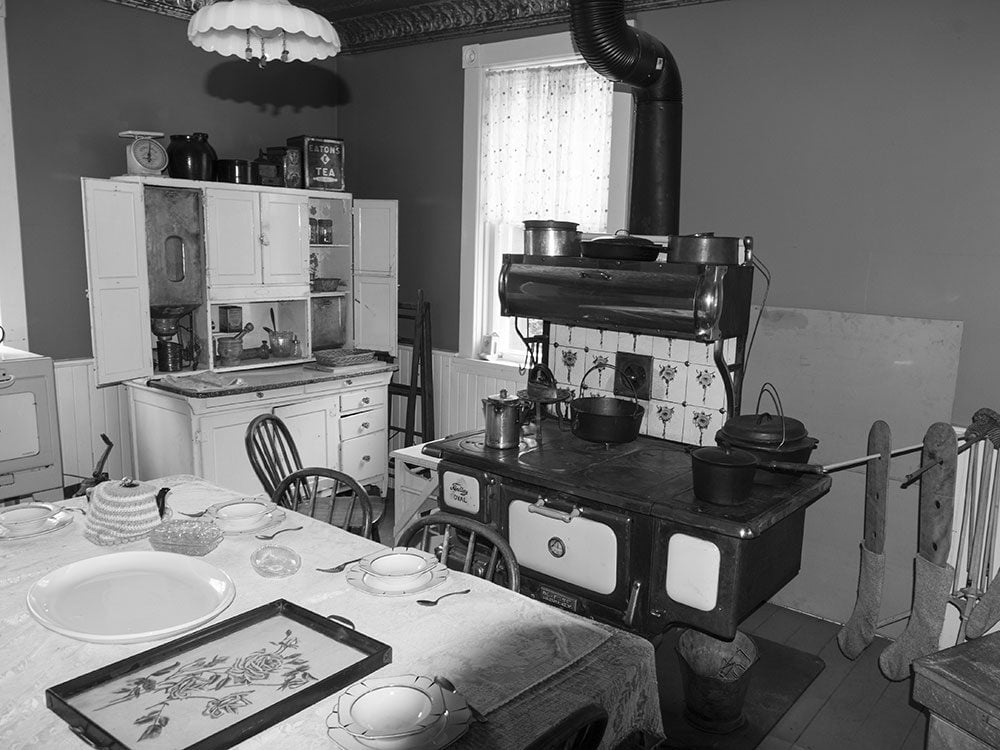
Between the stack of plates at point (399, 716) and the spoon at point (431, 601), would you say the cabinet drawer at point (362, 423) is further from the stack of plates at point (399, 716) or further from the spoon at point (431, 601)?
the stack of plates at point (399, 716)

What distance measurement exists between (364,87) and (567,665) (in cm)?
418

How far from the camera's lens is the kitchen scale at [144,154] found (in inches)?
150

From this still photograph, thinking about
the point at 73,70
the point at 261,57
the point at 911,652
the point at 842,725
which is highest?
the point at 73,70

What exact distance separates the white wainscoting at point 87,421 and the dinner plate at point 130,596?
A: 2.21 metres

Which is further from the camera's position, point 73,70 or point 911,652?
point 73,70

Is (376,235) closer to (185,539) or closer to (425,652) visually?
(185,539)

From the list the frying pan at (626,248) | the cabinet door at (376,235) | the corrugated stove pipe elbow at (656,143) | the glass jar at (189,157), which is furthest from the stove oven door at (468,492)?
the glass jar at (189,157)

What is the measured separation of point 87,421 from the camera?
3.99 m

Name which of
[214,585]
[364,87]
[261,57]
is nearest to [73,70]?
[364,87]

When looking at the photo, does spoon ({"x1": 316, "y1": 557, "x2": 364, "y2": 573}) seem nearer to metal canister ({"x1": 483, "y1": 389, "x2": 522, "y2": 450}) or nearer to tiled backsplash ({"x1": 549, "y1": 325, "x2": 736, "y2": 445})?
metal canister ({"x1": 483, "y1": 389, "x2": 522, "y2": 450})

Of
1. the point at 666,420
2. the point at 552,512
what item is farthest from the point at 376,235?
the point at 552,512

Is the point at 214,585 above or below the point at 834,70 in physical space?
below

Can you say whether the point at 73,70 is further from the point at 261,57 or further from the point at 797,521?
the point at 797,521

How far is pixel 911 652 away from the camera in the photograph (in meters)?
2.61
